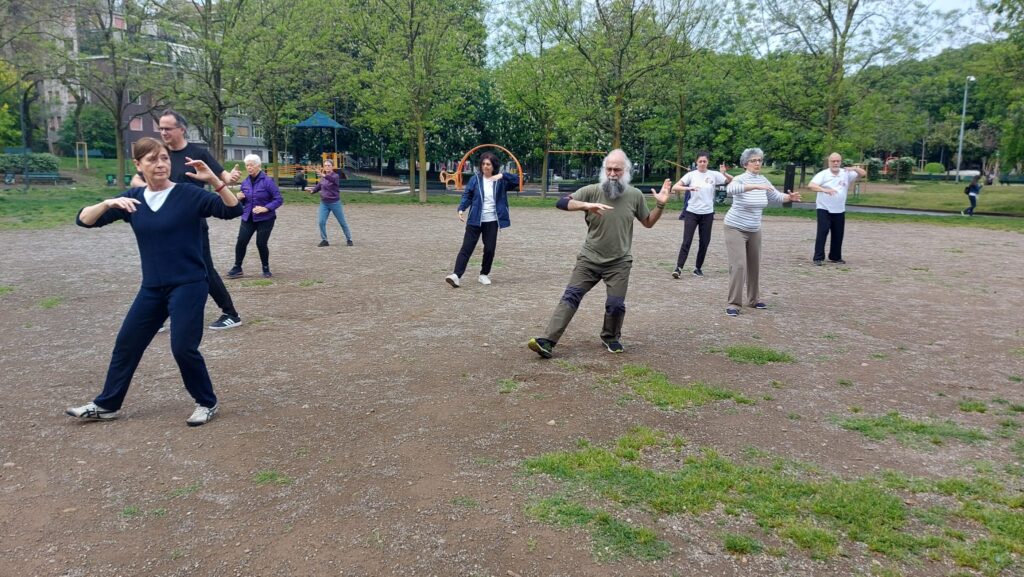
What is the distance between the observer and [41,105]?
179 feet

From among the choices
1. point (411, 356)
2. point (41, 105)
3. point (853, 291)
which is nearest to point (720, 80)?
point (853, 291)

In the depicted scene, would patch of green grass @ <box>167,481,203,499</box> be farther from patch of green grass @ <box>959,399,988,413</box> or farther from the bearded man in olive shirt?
patch of green grass @ <box>959,399,988,413</box>

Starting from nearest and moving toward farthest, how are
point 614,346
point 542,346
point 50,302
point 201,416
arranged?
1. point 201,416
2. point 542,346
3. point 614,346
4. point 50,302

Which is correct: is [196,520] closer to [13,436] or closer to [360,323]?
[13,436]

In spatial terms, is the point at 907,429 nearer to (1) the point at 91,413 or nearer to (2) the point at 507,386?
(2) the point at 507,386

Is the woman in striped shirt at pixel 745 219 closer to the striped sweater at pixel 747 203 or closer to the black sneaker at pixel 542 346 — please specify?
the striped sweater at pixel 747 203

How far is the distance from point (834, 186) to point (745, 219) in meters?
4.66

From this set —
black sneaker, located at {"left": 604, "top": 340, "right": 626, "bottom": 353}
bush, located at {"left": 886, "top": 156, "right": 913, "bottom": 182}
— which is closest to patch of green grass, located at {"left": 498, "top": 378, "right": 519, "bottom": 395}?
black sneaker, located at {"left": 604, "top": 340, "right": 626, "bottom": 353}

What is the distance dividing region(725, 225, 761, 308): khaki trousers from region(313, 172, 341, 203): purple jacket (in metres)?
8.62

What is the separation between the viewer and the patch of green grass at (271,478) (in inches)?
157

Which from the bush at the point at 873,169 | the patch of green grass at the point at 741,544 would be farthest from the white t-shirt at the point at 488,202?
the bush at the point at 873,169

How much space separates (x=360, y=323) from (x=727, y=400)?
4302mm

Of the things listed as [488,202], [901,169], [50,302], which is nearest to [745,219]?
[488,202]

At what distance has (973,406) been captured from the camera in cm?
536
